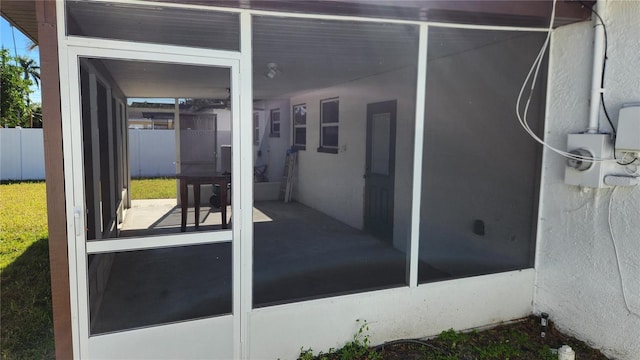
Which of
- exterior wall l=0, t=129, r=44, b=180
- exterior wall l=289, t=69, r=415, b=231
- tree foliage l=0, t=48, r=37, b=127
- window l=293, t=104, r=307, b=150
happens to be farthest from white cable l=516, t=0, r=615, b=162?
exterior wall l=0, t=129, r=44, b=180

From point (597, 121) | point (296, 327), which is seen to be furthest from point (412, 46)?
point (296, 327)

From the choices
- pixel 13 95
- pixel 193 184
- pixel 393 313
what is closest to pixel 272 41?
pixel 193 184

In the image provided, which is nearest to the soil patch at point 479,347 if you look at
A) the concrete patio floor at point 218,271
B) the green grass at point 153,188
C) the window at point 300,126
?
the concrete patio floor at point 218,271

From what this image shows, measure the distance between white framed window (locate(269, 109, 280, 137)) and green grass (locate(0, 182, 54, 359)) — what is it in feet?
15.9

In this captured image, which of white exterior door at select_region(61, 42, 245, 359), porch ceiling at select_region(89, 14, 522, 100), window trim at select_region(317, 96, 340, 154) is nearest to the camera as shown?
white exterior door at select_region(61, 42, 245, 359)

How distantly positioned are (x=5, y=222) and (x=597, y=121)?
7.97 meters

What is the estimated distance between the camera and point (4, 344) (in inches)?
114

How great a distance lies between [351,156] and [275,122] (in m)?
3.65

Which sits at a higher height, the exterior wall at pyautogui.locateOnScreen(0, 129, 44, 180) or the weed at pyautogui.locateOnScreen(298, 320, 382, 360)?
the exterior wall at pyautogui.locateOnScreen(0, 129, 44, 180)

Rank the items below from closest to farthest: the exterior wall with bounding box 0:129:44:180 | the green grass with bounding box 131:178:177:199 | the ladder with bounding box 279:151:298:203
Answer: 1. the green grass with bounding box 131:178:177:199
2. the ladder with bounding box 279:151:298:203
3. the exterior wall with bounding box 0:129:44:180

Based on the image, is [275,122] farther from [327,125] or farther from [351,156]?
[351,156]

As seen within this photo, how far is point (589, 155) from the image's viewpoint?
9.23 ft

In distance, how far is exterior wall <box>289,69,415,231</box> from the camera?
5066mm

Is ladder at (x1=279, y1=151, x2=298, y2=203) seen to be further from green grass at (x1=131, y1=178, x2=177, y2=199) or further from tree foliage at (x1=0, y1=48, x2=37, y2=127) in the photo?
tree foliage at (x1=0, y1=48, x2=37, y2=127)
